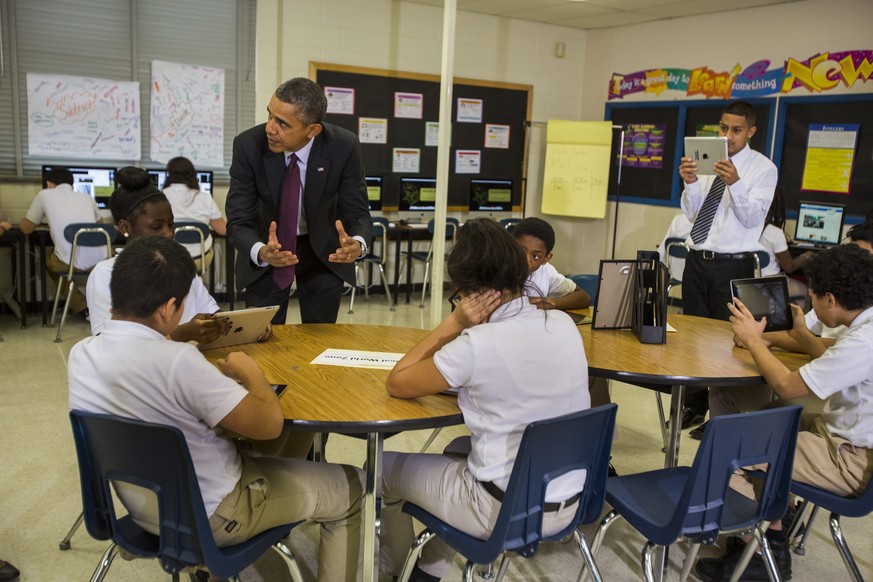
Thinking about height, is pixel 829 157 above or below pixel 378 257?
above

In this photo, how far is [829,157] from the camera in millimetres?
6348

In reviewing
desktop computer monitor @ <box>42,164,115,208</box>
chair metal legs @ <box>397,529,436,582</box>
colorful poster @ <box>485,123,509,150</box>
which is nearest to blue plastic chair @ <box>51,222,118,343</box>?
desktop computer monitor @ <box>42,164,115,208</box>

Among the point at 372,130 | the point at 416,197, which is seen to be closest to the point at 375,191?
the point at 416,197

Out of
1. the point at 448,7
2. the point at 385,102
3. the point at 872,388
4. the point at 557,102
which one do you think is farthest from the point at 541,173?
the point at 872,388

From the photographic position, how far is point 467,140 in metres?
8.01

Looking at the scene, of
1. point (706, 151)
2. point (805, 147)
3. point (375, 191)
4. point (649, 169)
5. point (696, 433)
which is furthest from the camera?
point (649, 169)

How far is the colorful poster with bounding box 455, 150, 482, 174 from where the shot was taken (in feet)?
26.3

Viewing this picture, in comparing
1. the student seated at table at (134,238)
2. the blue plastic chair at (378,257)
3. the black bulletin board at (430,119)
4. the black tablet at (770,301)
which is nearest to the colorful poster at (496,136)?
the black bulletin board at (430,119)

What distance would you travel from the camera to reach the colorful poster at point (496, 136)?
8094 millimetres

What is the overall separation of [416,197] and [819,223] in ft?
11.5

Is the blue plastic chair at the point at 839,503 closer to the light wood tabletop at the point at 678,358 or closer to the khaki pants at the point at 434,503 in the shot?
the light wood tabletop at the point at 678,358

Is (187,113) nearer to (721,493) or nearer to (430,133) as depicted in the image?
(430,133)

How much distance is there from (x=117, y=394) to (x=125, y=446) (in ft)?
0.37

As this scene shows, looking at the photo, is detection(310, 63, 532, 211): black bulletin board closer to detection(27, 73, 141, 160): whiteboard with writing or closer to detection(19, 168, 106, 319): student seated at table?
detection(27, 73, 141, 160): whiteboard with writing
